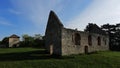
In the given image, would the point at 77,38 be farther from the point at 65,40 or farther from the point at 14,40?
the point at 14,40

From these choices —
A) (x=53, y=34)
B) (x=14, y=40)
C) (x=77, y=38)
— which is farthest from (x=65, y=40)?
(x=14, y=40)

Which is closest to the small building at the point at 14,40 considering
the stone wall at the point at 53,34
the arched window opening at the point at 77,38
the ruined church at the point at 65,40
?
the stone wall at the point at 53,34

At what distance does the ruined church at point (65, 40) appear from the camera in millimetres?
31125

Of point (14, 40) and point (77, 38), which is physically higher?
point (14, 40)

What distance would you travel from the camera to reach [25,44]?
63094mm

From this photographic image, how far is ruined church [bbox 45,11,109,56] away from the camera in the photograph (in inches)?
1225

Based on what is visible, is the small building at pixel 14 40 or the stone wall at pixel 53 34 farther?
the small building at pixel 14 40

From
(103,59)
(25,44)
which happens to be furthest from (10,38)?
(103,59)

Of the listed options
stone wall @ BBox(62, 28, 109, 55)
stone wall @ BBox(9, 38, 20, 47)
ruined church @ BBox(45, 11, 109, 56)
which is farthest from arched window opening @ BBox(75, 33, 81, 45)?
stone wall @ BBox(9, 38, 20, 47)

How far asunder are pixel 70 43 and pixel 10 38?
41.6 meters

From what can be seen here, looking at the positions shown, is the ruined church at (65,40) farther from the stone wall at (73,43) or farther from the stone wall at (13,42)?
the stone wall at (13,42)

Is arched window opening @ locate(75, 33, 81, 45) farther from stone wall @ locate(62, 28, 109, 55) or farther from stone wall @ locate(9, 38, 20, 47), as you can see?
stone wall @ locate(9, 38, 20, 47)

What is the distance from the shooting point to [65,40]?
1231 inches

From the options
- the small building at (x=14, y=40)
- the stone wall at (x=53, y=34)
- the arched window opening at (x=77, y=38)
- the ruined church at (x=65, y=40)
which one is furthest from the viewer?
the small building at (x=14, y=40)
